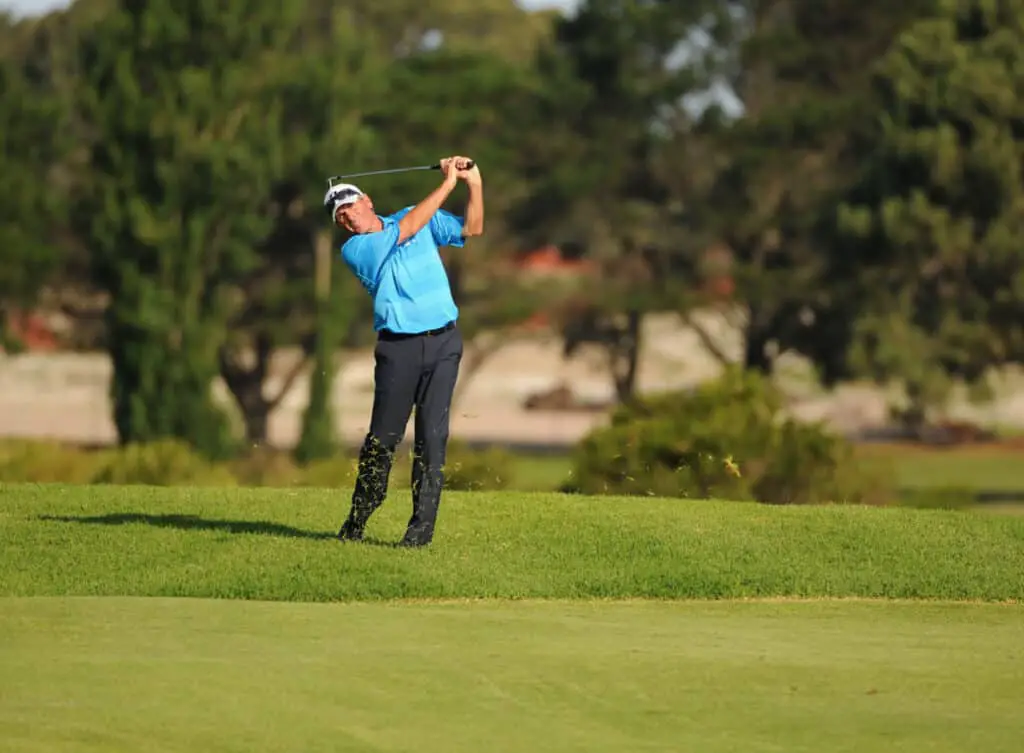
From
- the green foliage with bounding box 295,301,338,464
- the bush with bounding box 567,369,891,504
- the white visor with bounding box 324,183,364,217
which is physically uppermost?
the white visor with bounding box 324,183,364,217

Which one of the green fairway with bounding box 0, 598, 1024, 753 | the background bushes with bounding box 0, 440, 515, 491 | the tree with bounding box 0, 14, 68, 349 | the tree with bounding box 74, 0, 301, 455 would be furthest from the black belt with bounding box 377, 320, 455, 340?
the tree with bounding box 0, 14, 68, 349

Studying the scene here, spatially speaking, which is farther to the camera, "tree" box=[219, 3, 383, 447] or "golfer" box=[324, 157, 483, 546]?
"tree" box=[219, 3, 383, 447]

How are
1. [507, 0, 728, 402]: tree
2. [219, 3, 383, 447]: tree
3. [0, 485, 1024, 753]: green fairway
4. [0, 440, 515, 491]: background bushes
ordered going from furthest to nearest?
[507, 0, 728, 402]: tree, [219, 3, 383, 447]: tree, [0, 440, 515, 491]: background bushes, [0, 485, 1024, 753]: green fairway

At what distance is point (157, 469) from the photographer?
2047cm

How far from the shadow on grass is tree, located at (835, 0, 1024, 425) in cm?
3513

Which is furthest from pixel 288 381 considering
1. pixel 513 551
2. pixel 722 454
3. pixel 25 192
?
pixel 513 551

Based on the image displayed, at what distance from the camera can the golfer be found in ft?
36.2

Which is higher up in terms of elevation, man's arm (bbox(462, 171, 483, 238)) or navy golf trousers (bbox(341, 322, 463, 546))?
man's arm (bbox(462, 171, 483, 238))

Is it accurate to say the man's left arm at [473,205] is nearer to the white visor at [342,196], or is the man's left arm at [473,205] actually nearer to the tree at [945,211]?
the white visor at [342,196]

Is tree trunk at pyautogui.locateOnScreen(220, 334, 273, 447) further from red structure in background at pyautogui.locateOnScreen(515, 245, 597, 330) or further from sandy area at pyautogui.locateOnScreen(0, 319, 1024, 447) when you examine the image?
sandy area at pyautogui.locateOnScreen(0, 319, 1024, 447)

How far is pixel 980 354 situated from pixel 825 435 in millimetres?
28444

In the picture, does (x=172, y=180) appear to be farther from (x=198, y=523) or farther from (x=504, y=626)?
(x=504, y=626)

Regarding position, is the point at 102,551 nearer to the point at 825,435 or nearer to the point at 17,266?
the point at 825,435

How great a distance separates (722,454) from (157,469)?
221 inches
